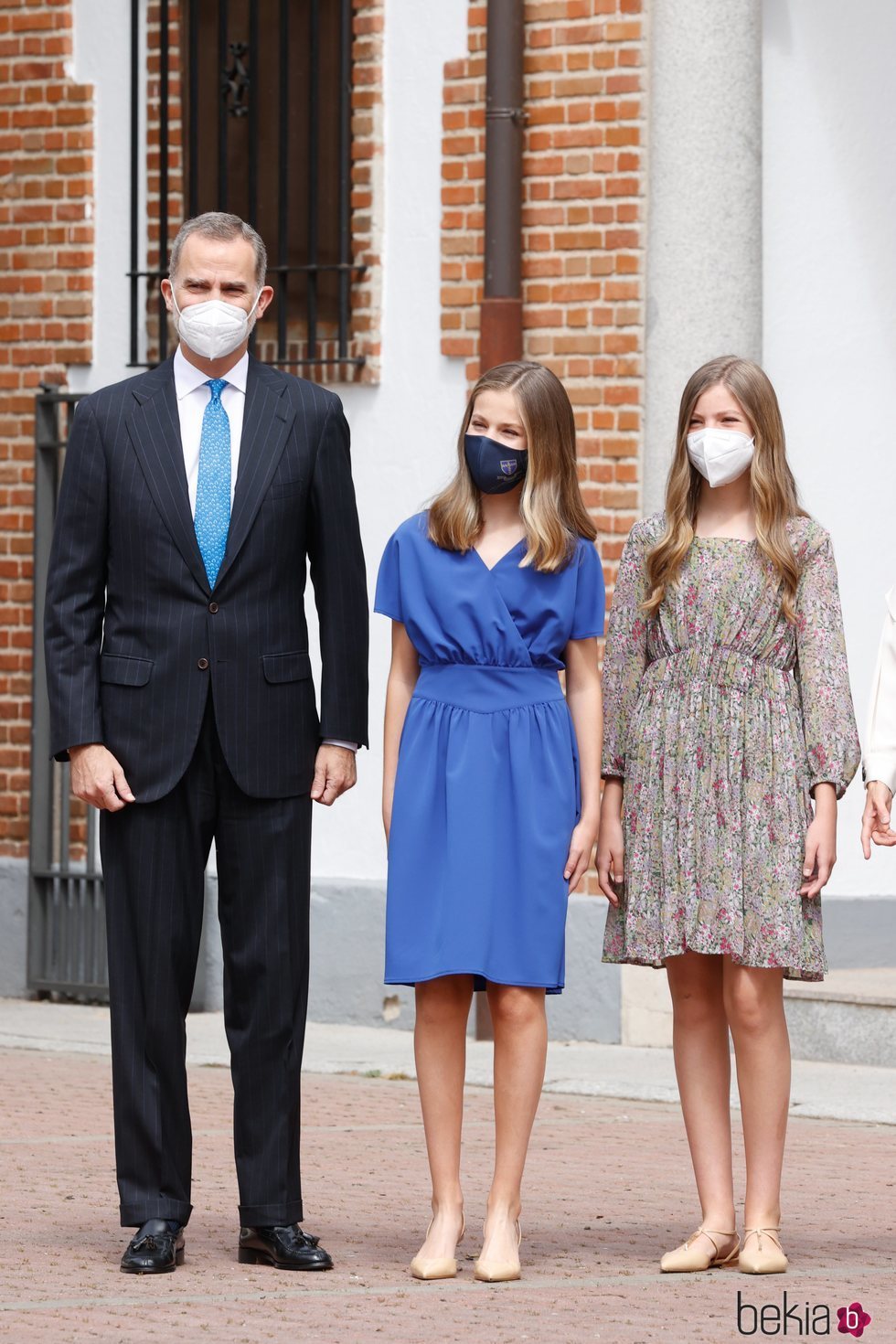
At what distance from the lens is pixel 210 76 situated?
10.7 metres

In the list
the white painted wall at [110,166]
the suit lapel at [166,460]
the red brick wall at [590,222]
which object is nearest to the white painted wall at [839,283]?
the red brick wall at [590,222]

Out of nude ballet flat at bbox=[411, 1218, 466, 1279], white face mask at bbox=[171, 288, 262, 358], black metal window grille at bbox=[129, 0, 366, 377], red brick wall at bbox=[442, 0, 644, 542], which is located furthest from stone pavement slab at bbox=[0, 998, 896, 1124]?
white face mask at bbox=[171, 288, 262, 358]

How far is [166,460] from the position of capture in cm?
559

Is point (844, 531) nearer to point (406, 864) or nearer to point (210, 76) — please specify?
point (210, 76)

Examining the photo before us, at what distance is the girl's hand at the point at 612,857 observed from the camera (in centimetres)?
563

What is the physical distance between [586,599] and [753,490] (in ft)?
1.42

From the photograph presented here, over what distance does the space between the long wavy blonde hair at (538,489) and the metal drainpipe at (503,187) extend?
3.97m

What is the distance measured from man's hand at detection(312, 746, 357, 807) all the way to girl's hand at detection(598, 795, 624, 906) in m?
0.57

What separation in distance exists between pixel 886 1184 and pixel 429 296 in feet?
14.5

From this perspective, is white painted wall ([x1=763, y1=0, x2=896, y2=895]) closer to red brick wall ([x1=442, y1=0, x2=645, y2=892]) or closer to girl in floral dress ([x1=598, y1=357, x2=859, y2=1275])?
red brick wall ([x1=442, y1=0, x2=645, y2=892])

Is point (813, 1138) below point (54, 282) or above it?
below

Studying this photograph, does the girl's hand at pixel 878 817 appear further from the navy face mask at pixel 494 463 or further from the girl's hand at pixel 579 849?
the navy face mask at pixel 494 463

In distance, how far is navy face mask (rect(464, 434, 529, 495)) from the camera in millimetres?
5559

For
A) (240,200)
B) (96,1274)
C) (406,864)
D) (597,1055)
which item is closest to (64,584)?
(406,864)
